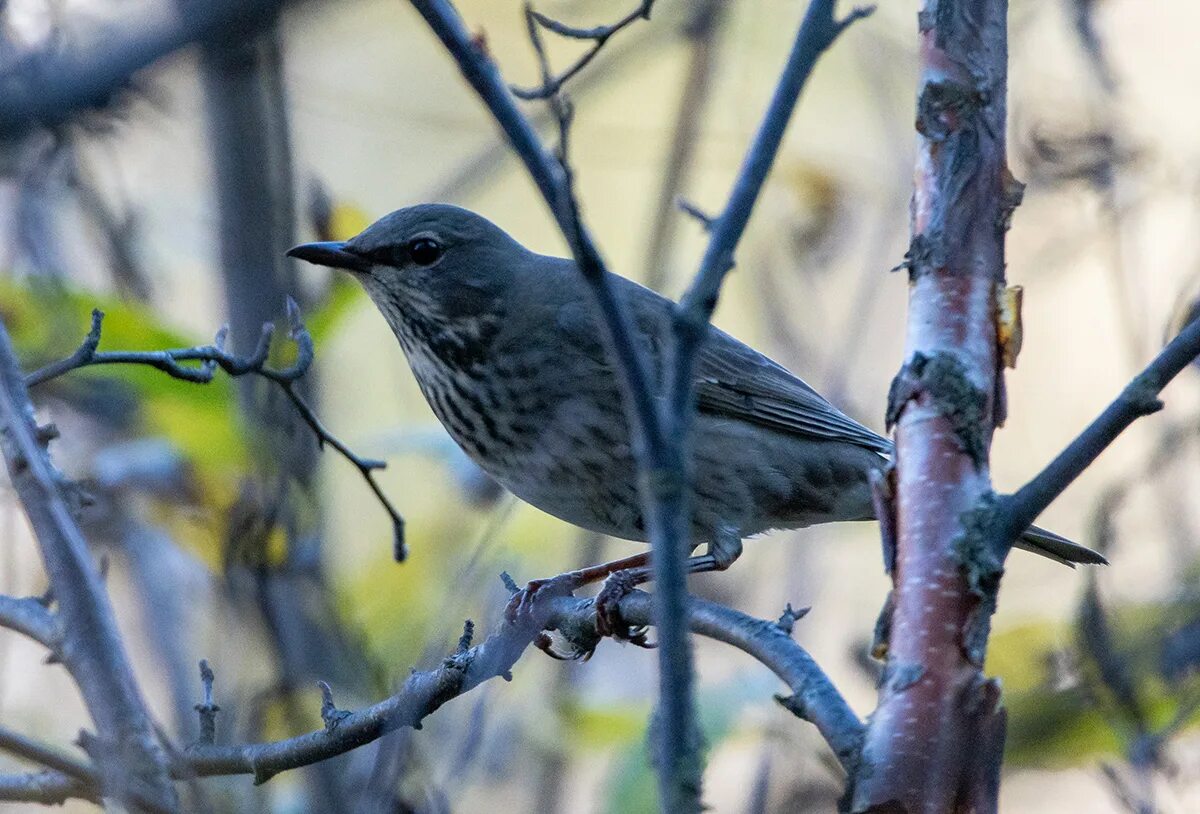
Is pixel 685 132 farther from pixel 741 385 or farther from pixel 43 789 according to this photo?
pixel 43 789

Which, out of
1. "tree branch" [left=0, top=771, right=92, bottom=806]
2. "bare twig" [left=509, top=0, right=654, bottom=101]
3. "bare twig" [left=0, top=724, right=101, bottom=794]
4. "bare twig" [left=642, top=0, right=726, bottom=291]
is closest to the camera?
"bare twig" [left=509, top=0, right=654, bottom=101]

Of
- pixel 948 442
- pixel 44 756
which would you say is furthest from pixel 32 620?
pixel 948 442

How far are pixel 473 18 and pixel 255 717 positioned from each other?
528 centimetres

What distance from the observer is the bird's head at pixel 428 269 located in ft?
16.2

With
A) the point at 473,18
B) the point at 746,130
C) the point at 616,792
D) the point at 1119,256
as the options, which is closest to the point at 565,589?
the point at 616,792

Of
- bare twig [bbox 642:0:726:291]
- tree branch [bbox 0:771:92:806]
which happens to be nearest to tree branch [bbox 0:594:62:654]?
tree branch [bbox 0:771:92:806]

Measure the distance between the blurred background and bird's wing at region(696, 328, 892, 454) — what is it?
2.42ft

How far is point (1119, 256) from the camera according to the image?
570cm

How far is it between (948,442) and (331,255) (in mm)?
2480

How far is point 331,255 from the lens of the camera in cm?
471

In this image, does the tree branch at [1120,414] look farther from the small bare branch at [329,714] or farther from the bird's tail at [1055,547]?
the bird's tail at [1055,547]

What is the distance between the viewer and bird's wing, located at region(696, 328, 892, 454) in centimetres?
512

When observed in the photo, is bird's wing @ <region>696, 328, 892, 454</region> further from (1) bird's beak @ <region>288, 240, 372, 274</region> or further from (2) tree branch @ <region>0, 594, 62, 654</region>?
(2) tree branch @ <region>0, 594, 62, 654</region>

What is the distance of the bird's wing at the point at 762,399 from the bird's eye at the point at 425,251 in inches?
40.5
